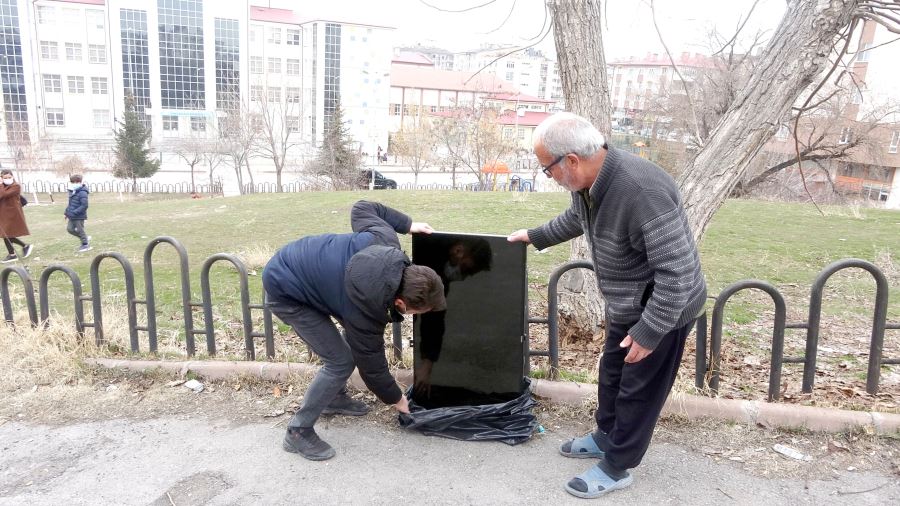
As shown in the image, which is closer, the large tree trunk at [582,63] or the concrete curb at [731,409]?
the concrete curb at [731,409]

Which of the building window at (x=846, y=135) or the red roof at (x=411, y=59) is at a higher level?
the red roof at (x=411, y=59)

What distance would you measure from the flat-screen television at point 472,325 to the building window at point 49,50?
70.3m

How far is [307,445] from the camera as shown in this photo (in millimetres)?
3498

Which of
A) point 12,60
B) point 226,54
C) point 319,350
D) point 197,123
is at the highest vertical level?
point 226,54

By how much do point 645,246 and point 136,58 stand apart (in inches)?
2737

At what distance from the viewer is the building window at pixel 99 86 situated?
6147cm

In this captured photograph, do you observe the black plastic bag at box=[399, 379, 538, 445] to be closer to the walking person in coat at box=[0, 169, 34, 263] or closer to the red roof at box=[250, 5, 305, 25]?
the walking person in coat at box=[0, 169, 34, 263]

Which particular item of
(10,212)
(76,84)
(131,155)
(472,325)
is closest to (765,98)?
(472,325)

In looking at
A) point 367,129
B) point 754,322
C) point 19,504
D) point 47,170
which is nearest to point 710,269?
point 754,322

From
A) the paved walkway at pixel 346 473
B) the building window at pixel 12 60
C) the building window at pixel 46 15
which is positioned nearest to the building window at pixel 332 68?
the building window at pixel 46 15

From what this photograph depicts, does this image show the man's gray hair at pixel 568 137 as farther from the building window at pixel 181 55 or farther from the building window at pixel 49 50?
the building window at pixel 49 50

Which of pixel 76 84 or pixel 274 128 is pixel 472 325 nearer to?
pixel 274 128

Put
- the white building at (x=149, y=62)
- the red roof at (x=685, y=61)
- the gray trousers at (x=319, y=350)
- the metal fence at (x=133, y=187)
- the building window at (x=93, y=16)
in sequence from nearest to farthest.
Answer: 1. the gray trousers at (x=319, y=350)
2. the red roof at (x=685, y=61)
3. the metal fence at (x=133, y=187)
4. the white building at (x=149, y=62)
5. the building window at (x=93, y=16)

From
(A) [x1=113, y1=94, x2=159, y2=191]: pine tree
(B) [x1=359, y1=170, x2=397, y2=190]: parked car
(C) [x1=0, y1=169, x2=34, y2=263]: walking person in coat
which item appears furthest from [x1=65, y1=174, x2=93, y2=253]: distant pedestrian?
(A) [x1=113, y1=94, x2=159, y2=191]: pine tree
